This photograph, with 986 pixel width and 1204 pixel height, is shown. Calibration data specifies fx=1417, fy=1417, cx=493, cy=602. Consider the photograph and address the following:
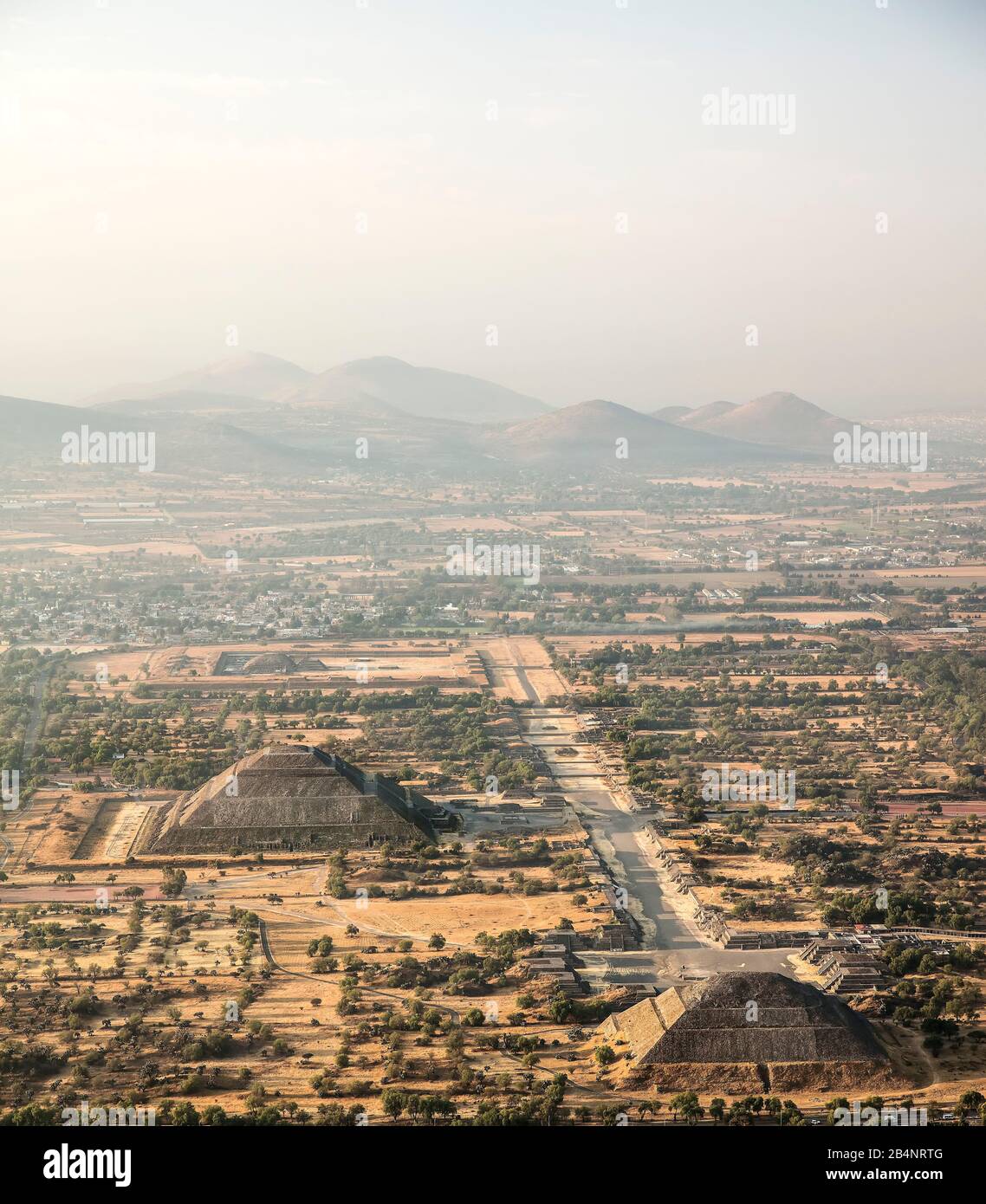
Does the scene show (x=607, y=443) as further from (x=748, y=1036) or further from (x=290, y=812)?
(x=748, y=1036)

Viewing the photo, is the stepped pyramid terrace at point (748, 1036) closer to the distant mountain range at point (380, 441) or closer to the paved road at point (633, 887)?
the paved road at point (633, 887)

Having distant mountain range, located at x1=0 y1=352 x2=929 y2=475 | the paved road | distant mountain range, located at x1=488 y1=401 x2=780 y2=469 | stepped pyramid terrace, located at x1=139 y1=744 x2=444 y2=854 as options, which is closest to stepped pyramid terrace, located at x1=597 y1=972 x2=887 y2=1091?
the paved road

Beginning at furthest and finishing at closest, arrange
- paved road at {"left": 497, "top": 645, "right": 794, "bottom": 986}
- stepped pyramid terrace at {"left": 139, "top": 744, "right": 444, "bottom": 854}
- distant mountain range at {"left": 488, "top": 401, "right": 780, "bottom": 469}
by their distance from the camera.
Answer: distant mountain range at {"left": 488, "top": 401, "right": 780, "bottom": 469}
stepped pyramid terrace at {"left": 139, "top": 744, "right": 444, "bottom": 854}
paved road at {"left": 497, "top": 645, "right": 794, "bottom": 986}

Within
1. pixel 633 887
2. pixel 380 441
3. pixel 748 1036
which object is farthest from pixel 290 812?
pixel 380 441

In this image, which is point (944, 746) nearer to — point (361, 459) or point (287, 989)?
point (287, 989)

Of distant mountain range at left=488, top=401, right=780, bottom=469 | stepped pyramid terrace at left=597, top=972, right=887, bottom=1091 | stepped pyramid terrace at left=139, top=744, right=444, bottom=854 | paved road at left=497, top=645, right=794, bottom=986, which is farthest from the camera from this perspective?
distant mountain range at left=488, top=401, right=780, bottom=469

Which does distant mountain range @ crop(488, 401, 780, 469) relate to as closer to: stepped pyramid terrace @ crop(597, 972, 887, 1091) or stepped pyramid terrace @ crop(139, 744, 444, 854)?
stepped pyramid terrace @ crop(139, 744, 444, 854)
